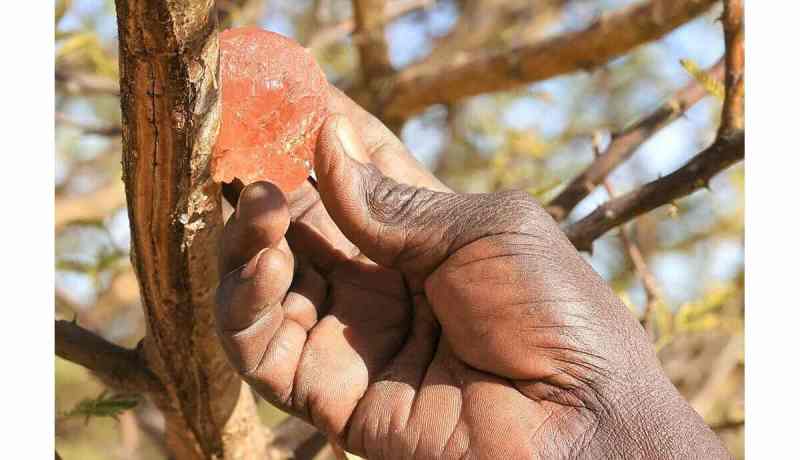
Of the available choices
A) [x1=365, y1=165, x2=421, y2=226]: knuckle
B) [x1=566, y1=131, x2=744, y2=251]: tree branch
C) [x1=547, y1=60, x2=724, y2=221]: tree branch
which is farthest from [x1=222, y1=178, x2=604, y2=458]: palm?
[x1=547, y1=60, x2=724, y2=221]: tree branch

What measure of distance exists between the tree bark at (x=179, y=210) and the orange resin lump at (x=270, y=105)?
0.11 metres

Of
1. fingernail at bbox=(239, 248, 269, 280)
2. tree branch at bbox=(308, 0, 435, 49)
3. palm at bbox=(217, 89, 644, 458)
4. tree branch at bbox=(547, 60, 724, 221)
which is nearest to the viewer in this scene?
fingernail at bbox=(239, 248, 269, 280)

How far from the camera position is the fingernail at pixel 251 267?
1.21 metres

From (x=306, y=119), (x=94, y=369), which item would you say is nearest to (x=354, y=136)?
(x=306, y=119)

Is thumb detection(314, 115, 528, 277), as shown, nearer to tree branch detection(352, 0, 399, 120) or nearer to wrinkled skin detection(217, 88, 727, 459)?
wrinkled skin detection(217, 88, 727, 459)

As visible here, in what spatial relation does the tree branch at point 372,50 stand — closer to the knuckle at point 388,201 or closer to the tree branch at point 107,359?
the tree branch at point 107,359

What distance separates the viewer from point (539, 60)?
2.97 m

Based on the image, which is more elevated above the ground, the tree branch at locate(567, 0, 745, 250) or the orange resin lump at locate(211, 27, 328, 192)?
the orange resin lump at locate(211, 27, 328, 192)

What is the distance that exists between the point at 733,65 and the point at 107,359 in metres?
1.43

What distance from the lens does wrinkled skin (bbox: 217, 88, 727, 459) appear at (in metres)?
1.34

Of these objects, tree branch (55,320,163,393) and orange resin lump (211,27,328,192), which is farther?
tree branch (55,320,163,393)

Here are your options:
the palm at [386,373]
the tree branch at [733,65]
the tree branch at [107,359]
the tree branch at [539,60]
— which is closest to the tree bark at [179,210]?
the tree branch at [107,359]

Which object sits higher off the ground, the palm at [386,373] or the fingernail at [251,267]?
the fingernail at [251,267]

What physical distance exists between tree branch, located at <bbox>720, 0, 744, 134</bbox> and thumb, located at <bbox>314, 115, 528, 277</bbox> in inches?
28.6
